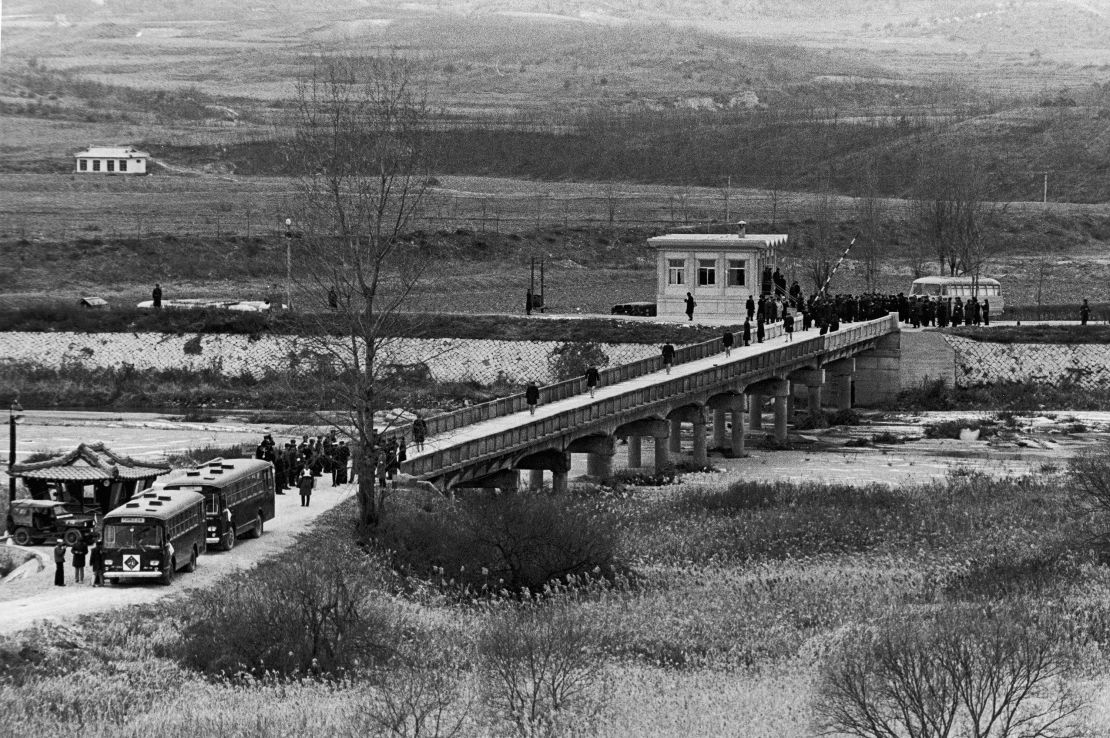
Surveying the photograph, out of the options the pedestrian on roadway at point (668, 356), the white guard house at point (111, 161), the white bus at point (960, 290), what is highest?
the white guard house at point (111, 161)

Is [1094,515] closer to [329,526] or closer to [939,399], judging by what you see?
[329,526]

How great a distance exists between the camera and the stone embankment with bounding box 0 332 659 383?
76188mm

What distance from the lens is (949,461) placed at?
60.1 meters

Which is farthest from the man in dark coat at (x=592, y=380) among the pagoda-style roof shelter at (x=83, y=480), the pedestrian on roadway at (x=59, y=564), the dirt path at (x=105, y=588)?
the pedestrian on roadway at (x=59, y=564)

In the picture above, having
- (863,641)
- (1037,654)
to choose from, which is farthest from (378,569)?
(1037,654)

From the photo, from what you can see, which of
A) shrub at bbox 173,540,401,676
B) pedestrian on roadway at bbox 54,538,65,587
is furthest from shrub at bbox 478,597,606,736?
pedestrian on roadway at bbox 54,538,65,587

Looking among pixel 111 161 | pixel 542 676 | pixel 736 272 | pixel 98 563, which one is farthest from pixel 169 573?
pixel 111 161

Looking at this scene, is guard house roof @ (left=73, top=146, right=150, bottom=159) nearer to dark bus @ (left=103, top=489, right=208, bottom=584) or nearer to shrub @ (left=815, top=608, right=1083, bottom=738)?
dark bus @ (left=103, top=489, right=208, bottom=584)

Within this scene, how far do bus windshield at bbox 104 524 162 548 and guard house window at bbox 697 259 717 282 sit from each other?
45.6 metres

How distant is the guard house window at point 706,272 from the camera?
259 feet

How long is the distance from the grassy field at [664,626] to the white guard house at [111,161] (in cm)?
10202

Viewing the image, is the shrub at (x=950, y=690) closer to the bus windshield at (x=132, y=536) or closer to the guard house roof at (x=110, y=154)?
the bus windshield at (x=132, y=536)

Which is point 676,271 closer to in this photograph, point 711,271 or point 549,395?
point 711,271

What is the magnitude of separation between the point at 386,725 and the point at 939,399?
4954 centimetres
